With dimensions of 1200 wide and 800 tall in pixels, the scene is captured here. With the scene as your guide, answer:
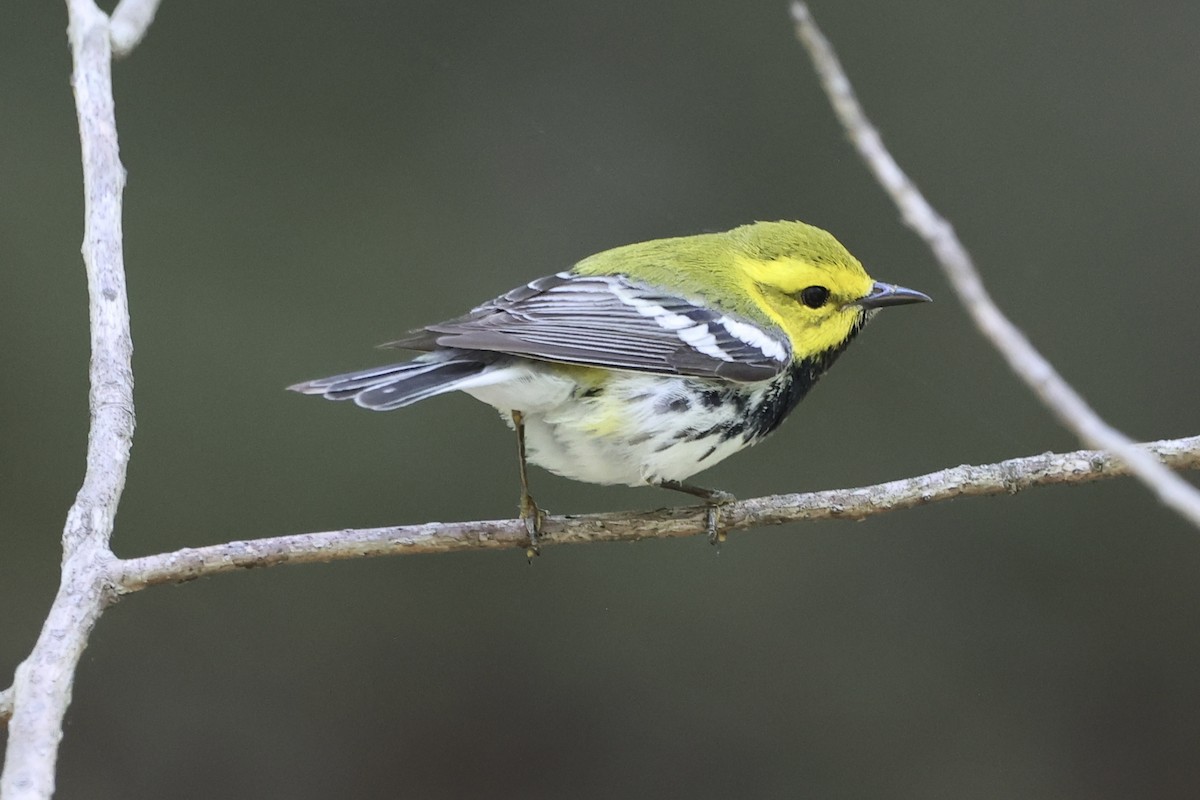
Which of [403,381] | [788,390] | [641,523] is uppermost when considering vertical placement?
[788,390]

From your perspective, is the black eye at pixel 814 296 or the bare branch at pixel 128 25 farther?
the black eye at pixel 814 296

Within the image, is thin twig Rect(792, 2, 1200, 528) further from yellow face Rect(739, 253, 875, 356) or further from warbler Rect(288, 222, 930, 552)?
yellow face Rect(739, 253, 875, 356)

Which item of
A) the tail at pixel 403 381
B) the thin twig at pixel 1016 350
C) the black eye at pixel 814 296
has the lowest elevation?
the thin twig at pixel 1016 350

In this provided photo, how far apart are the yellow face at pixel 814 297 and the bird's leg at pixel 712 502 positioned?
15.1 inches

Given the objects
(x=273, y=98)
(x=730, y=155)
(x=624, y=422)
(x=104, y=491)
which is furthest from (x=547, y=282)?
(x=273, y=98)

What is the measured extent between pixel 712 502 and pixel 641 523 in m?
0.20

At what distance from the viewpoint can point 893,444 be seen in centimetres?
393

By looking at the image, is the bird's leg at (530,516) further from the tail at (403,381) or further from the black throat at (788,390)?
the black throat at (788,390)

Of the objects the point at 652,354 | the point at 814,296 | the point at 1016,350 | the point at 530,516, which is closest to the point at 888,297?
the point at 814,296

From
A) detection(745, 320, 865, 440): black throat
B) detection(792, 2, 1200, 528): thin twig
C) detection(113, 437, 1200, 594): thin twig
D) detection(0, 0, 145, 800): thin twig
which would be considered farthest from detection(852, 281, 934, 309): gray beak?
detection(0, 0, 145, 800): thin twig

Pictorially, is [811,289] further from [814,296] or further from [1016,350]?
[1016,350]

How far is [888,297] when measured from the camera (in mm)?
2779

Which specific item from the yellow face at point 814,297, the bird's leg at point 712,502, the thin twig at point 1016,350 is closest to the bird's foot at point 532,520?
the bird's leg at point 712,502

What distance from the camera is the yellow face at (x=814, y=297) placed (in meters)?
2.78
